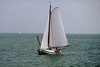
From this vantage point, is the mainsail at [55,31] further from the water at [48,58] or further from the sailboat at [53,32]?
the water at [48,58]

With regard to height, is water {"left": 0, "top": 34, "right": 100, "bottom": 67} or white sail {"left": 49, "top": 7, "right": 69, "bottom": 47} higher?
white sail {"left": 49, "top": 7, "right": 69, "bottom": 47}

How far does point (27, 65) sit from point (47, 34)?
47.2 ft

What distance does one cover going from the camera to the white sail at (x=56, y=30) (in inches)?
1977

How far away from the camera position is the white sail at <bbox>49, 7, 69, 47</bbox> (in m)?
50.2

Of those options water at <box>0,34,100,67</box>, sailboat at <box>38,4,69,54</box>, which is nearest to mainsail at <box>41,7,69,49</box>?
sailboat at <box>38,4,69,54</box>

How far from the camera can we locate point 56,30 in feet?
166

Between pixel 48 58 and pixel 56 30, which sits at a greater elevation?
pixel 56 30

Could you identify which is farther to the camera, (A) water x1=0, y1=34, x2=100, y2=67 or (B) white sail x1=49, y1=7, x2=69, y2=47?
(B) white sail x1=49, y1=7, x2=69, y2=47

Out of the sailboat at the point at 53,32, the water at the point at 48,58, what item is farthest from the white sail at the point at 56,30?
the water at the point at 48,58

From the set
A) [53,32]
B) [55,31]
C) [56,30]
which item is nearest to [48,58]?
[53,32]

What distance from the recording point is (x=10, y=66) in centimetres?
3662

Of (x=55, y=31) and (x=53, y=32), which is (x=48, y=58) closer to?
(x=53, y=32)

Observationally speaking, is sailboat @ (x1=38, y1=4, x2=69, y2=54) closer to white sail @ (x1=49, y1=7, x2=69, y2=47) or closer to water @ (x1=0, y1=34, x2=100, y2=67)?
white sail @ (x1=49, y1=7, x2=69, y2=47)

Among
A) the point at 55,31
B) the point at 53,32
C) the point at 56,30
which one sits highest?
the point at 56,30
